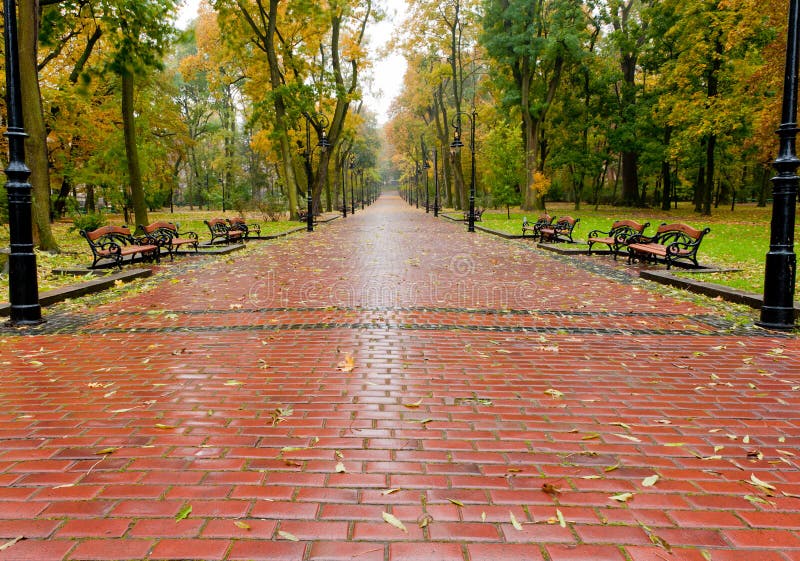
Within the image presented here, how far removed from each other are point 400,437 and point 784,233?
17.7 feet

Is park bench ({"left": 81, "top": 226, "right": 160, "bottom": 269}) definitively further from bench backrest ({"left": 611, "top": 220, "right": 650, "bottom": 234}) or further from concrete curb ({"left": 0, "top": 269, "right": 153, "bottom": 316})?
bench backrest ({"left": 611, "top": 220, "right": 650, "bottom": 234})

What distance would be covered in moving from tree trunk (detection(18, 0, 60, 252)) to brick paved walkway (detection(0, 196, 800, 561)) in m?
7.37

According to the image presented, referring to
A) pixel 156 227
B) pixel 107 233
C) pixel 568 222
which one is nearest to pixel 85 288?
pixel 107 233

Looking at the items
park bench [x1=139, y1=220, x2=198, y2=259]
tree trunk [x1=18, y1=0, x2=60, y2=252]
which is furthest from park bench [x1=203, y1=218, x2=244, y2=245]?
tree trunk [x1=18, y1=0, x2=60, y2=252]

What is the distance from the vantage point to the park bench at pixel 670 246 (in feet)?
32.4

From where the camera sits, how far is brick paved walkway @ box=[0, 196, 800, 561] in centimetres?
238

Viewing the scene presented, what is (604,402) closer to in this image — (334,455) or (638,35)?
(334,455)

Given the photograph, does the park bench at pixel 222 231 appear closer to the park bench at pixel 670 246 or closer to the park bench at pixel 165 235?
the park bench at pixel 165 235

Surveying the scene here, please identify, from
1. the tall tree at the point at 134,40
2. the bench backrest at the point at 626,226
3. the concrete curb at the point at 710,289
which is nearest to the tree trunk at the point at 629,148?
the bench backrest at the point at 626,226

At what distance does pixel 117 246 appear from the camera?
1063cm

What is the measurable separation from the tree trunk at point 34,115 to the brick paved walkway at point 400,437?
290 inches

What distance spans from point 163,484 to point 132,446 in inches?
22.9

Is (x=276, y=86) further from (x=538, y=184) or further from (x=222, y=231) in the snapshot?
(x=538, y=184)

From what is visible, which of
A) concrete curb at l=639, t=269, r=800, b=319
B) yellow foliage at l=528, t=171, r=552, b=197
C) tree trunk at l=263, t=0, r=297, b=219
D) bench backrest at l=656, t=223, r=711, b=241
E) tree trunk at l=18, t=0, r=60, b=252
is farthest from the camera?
yellow foliage at l=528, t=171, r=552, b=197
